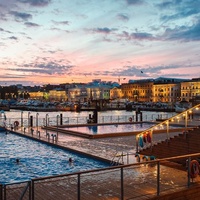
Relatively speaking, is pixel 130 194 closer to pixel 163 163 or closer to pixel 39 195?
pixel 163 163

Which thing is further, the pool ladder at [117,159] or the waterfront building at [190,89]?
the waterfront building at [190,89]

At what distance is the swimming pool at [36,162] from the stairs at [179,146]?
3.41 meters

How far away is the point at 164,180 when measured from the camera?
37.9 feet

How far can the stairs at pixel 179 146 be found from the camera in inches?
731

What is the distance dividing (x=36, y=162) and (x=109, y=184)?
1171cm

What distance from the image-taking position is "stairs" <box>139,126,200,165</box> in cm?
1856

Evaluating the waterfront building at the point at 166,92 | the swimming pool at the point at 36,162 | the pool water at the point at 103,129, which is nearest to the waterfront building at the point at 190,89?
the waterfront building at the point at 166,92

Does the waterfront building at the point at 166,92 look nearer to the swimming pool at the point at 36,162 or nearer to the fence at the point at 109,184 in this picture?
the swimming pool at the point at 36,162

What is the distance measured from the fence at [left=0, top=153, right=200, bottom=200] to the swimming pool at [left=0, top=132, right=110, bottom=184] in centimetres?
760

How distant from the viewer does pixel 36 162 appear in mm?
20750

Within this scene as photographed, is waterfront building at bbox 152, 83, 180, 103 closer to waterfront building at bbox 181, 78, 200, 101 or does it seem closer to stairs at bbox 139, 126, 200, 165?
waterfront building at bbox 181, 78, 200, 101

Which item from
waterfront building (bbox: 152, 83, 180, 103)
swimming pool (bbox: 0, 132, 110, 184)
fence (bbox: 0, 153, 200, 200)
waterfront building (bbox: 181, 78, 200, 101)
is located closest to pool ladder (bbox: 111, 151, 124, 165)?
swimming pool (bbox: 0, 132, 110, 184)

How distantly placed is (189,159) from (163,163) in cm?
116

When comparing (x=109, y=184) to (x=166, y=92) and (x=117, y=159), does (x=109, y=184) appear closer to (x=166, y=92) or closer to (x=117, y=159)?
(x=117, y=159)
